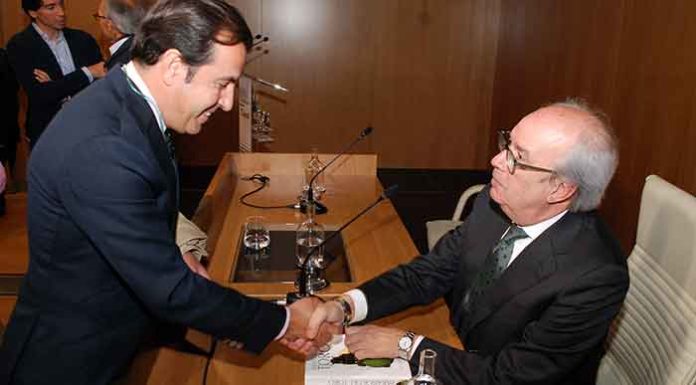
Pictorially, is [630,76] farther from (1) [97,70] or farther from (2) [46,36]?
(2) [46,36]

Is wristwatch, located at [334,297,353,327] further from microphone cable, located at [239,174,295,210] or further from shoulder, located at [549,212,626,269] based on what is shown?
microphone cable, located at [239,174,295,210]

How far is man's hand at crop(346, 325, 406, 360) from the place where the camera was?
1.69 m

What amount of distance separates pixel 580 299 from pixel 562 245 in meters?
0.16

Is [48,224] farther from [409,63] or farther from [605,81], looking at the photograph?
[409,63]

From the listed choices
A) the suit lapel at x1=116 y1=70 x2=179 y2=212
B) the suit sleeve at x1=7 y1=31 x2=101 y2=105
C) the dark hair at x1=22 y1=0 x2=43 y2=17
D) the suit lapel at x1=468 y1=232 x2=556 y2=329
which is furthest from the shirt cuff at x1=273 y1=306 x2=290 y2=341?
the dark hair at x1=22 y1=0 x2=43 y2=17

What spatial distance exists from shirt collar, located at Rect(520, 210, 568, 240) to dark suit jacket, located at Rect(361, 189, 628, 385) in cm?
2

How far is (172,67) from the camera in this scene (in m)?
1.39

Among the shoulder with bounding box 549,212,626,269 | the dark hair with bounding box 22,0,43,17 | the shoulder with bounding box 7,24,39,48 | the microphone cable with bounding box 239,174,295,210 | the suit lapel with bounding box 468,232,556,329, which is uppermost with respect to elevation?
the dark hair with bounding box 22,0,43,17

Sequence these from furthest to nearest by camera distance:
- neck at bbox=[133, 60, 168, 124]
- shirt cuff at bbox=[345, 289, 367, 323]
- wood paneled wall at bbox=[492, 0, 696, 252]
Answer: wood paneled wall at bbox=[492, 0, 696, 252], shirt cuff at bbox=[345, 289, 367, 323], neck at bbox=[133, 60, 168, 124]

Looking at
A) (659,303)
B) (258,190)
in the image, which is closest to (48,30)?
(258,190)

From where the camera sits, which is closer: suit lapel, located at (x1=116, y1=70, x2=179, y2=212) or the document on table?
suit lapel, located at (x1=116, y1=70, x2=179, y2=212)

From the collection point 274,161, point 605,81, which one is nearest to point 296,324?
point 274,161

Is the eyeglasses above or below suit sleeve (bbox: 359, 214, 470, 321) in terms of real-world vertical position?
above

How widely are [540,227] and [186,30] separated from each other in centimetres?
103
